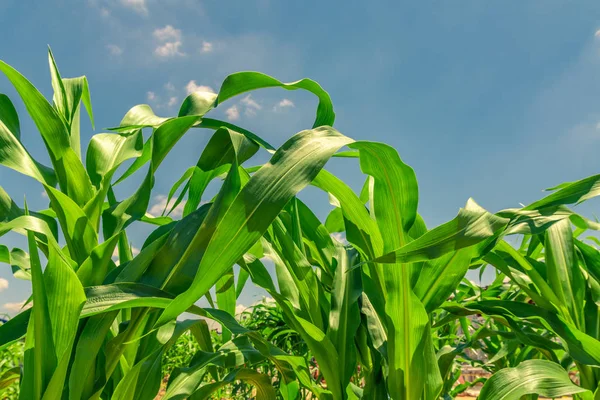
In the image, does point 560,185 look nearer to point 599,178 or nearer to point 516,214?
point 599,178

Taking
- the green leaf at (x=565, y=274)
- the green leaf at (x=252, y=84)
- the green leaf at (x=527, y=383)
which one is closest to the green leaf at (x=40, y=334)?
the green leaf at (x=252, y=84)

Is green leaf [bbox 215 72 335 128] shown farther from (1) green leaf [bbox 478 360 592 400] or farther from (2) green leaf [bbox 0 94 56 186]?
(1) green leaf [bbox 478 360 592 400]

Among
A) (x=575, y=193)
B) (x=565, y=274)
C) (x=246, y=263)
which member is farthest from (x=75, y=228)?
(x=565, y=274)

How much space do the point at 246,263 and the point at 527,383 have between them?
0.48m

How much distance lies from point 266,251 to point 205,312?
16cm

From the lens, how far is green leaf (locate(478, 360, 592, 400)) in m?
0.77

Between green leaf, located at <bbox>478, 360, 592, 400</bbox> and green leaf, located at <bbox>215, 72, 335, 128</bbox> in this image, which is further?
green leaf, located at <bbox>478, 360, 592, 400</bbox>

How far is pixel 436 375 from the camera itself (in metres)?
0.74

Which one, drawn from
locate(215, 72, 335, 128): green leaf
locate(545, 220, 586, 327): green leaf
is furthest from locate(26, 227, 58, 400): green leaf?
locate(545, 220, 586, 327): green leaf

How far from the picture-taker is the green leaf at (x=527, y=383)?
2.53 feet

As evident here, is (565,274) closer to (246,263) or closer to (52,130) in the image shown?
(246,263)

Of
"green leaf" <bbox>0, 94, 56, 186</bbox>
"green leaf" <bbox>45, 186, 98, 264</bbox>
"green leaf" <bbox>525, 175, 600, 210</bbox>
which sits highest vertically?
"green leaf" <bbox>0, 94, 56, 186</bbox>

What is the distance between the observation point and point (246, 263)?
31.5 inches

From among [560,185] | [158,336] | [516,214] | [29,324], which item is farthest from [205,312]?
[560,185]
